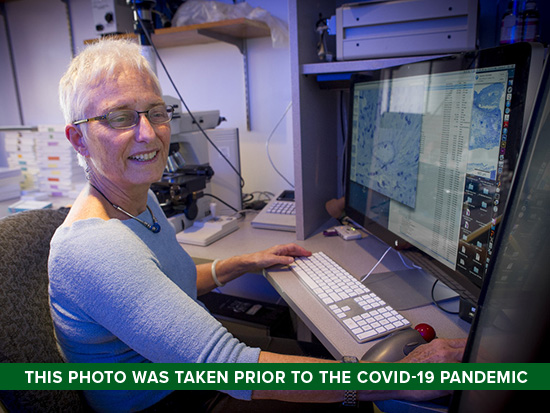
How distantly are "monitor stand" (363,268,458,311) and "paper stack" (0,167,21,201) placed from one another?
2.22 m

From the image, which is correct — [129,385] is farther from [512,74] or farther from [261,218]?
[512,74]

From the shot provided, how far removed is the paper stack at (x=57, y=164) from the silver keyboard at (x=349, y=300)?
1740 mm

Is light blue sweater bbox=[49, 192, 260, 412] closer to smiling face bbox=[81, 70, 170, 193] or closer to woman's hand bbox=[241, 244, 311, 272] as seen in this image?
smiling face bbox=[81, 70, 170, 193]

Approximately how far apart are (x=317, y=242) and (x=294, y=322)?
0.41 metres

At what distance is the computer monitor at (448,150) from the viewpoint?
69 centimetres

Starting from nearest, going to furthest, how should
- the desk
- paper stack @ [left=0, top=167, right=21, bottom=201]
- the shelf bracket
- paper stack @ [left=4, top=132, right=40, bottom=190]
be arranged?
the desk, the shelf bracket, paper stack @ [left=0, top=167, right=21, bottom=201], paper stack @ [left=4, top=132, right=40, bottom=190]

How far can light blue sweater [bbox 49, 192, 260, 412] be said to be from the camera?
0.73 meters

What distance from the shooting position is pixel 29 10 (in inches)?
104

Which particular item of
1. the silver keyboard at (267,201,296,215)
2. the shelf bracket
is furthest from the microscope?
the shelf bracket

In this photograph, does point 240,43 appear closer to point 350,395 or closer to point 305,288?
point 305,288

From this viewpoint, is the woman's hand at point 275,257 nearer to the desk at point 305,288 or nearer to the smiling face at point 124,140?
the desk at point 305,288

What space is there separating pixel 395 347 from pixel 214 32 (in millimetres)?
1683

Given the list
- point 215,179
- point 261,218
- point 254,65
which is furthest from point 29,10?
point 261,218

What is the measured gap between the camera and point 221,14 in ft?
6.31
